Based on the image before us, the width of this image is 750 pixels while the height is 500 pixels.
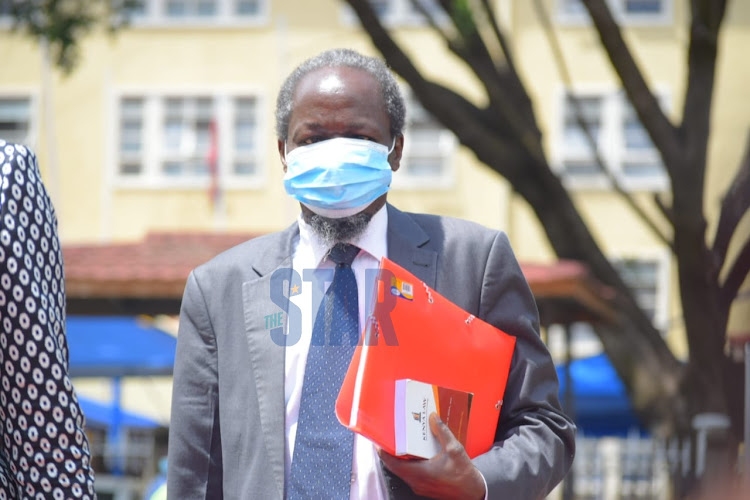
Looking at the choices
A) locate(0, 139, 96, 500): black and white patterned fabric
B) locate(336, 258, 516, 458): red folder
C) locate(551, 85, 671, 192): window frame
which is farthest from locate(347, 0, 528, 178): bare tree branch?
locate(551, 85, 671, 192): window frame

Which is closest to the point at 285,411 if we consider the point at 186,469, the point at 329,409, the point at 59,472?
the point at 329,409

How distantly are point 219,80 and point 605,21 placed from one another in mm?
18141

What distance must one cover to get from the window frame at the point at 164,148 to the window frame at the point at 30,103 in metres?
1.55

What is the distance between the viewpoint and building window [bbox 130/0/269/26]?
25422mm

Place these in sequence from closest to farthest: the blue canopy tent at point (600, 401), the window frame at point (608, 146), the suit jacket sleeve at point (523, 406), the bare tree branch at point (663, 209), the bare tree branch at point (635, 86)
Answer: the suit jacket sleeve at point (523, 406)
the bare tree branch at point (635, 86)
the bare tree branch at point (663, 209)
the blue canopy tent at point (600, 401)
the window frame at point (608, 146)

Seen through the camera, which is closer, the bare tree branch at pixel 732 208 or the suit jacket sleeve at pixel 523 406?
the suit jacket sleeve at pixel 523 406

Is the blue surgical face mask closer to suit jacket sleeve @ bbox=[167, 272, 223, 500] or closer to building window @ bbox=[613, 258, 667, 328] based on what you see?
suit jacket sleeve @ bbox=[167, 272, 223, 500]

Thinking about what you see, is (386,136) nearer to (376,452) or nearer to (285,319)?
(285,319)

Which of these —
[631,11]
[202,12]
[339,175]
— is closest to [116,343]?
[339,175]

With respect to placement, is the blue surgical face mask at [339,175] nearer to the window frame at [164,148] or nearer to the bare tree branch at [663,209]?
the bare tree branch at [663,209]

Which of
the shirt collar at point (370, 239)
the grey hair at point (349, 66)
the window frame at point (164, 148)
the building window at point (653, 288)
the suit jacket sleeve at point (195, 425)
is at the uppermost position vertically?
the grey hair at point (349, 66)

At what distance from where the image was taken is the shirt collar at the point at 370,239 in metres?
2.77

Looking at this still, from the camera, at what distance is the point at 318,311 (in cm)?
272

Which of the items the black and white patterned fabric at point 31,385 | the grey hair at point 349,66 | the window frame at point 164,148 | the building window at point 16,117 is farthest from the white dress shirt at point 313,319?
the building window at point 16,117
